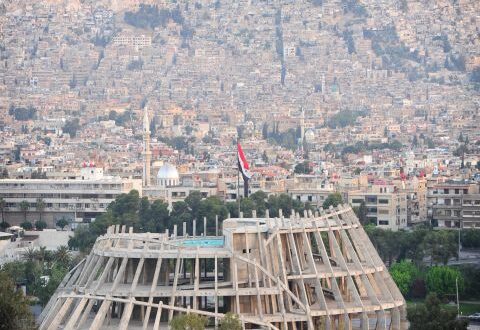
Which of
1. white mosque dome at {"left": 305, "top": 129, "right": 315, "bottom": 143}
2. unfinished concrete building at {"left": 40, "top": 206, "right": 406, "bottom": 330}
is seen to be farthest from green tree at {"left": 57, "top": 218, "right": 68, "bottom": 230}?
white mosque dome at {"left": 305, "top": 129, "right": 315, "bottom": 143}

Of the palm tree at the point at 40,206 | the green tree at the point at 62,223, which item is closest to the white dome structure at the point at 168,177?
the palm tree at the point at 40,206

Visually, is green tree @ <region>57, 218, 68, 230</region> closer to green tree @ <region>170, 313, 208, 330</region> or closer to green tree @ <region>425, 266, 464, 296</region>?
green tree @ <region>425, 266, 464, 296</region>

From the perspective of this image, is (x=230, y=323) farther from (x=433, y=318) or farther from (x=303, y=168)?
(x=303, y=168)

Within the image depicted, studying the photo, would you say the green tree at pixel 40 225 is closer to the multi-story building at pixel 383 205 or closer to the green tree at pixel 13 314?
the multi-story building at pixel 383 205

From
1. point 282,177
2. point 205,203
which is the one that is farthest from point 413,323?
point 282,177

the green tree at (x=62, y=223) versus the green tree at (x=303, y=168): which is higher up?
the green tree at (x=303, y=168)

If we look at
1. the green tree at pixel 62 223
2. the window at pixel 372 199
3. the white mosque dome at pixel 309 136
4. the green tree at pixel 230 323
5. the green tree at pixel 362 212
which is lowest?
the green tree at pixel 62 223
